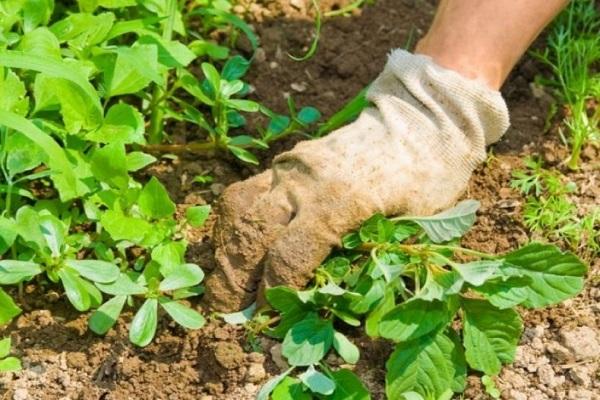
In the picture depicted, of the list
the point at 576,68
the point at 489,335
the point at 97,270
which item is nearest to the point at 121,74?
the point at 97,270

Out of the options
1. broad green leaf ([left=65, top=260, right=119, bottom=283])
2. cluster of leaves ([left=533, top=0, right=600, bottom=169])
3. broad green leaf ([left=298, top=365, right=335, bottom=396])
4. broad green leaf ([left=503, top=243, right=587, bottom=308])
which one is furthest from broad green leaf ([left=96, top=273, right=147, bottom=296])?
cluster of leaves ([left=533, top=0, right=600, bottom=169])

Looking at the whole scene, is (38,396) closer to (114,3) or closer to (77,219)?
(77,219)

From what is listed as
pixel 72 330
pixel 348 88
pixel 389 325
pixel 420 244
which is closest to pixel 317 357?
pixel 389 325

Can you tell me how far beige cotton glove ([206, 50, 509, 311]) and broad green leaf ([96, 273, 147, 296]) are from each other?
18 cm

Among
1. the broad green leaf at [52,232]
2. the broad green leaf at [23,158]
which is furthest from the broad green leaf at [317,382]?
the broad green leaf at [23,158]

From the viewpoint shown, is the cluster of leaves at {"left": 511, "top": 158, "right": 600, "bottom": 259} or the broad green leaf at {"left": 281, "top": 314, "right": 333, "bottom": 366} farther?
the cluster of leaves at {"left": 511, "top": 158, "right": 600, "bottom": 259}

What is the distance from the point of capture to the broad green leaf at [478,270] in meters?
2.17

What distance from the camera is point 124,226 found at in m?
2.34

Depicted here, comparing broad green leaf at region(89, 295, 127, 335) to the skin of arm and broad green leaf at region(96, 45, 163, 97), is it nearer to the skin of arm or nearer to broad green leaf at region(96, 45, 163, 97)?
broad green leaf at region(96, 45, 163, 97)

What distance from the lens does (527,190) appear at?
2.61m

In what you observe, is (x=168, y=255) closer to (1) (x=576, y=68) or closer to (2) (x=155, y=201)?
(2) (x=155, y=201)

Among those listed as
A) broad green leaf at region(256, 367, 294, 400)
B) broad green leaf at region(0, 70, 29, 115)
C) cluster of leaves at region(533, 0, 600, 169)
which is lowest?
broad green leaf at region(256, 367, 294, 400)

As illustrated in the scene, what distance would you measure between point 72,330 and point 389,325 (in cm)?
67

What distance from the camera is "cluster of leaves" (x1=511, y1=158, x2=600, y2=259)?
252 cm
